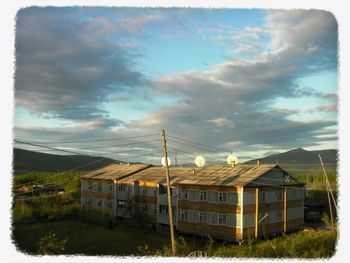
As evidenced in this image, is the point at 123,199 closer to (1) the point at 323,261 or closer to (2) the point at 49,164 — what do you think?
Answer: (2) the point at 49,164

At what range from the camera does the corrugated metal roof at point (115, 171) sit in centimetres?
4191

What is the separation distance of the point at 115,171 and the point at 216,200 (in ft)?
58.1

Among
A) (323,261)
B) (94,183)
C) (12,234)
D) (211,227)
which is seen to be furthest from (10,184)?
(94,183)

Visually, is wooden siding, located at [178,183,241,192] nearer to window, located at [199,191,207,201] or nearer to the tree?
window, located at [199,191,207,201]

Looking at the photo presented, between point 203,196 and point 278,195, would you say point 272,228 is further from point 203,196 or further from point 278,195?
point 203,196

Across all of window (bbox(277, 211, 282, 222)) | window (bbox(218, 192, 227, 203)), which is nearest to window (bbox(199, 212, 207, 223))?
window (bbox(218, 192, 227, 203))

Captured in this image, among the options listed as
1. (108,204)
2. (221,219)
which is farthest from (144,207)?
(221,219)

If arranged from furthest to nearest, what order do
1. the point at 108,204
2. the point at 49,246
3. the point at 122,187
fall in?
1. the point at 108,204
2. the point at 122,187
3. the point at 49,246

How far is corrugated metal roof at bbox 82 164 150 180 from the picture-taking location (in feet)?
137

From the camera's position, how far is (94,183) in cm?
4375

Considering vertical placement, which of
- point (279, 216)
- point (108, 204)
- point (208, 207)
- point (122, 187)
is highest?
point (122, 187)

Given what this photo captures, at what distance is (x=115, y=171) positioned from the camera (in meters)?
43.6

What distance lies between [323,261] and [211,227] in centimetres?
2068

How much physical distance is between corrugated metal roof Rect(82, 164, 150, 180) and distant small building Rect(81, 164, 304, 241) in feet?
1.66
